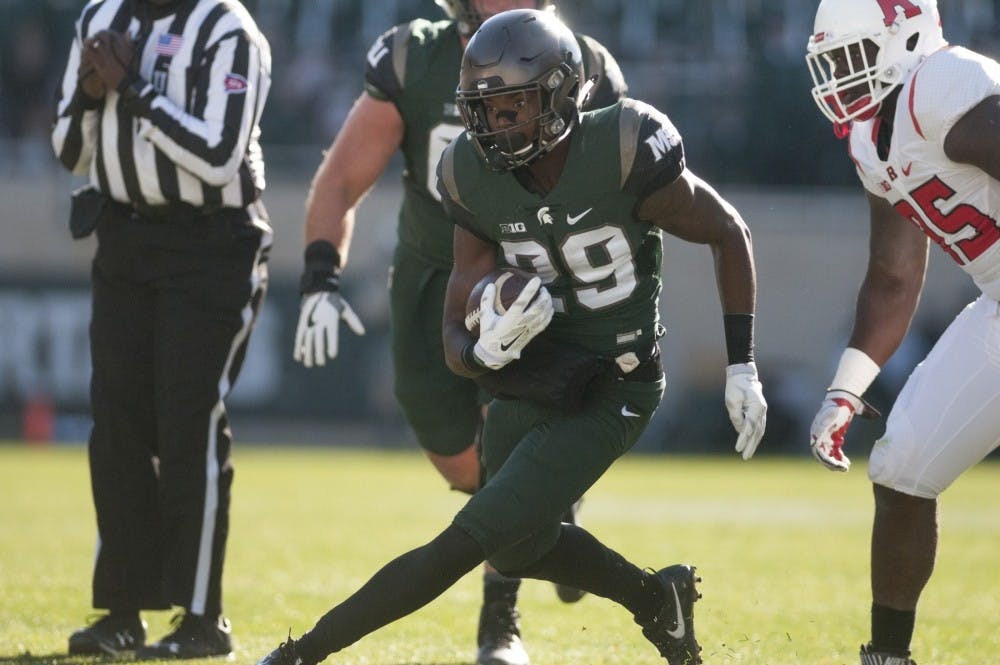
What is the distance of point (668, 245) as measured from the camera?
48.3 ft

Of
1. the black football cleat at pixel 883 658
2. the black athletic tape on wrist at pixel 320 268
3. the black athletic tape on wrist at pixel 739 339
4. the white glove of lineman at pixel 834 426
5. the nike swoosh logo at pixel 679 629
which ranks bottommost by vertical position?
the black football cleat at pixel 883 658

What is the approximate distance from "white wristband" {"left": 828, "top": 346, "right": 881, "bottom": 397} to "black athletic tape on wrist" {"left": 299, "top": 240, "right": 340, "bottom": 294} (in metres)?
1.44

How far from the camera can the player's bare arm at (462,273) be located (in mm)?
3570

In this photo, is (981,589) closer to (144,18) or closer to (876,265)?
(876,265)

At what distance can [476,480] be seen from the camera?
4602 mm

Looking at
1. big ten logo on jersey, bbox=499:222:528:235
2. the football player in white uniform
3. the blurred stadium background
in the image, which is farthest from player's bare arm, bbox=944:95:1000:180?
the blurred stadium background

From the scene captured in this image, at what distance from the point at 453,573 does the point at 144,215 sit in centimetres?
162

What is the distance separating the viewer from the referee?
416 centimetres

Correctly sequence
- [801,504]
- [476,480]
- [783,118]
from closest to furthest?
[476,480] < [801,504] < [783,118]

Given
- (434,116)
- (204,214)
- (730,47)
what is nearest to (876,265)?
(434,116)

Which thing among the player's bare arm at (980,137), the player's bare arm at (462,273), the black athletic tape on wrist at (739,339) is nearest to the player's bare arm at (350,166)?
the player's bare arm at (462,273)

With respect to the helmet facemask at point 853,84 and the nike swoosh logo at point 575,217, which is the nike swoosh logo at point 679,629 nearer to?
the nike swoosh logo at point 575,217

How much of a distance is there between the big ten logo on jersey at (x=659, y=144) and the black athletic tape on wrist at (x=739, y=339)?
0.43 m

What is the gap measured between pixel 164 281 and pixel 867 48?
6.64ft
